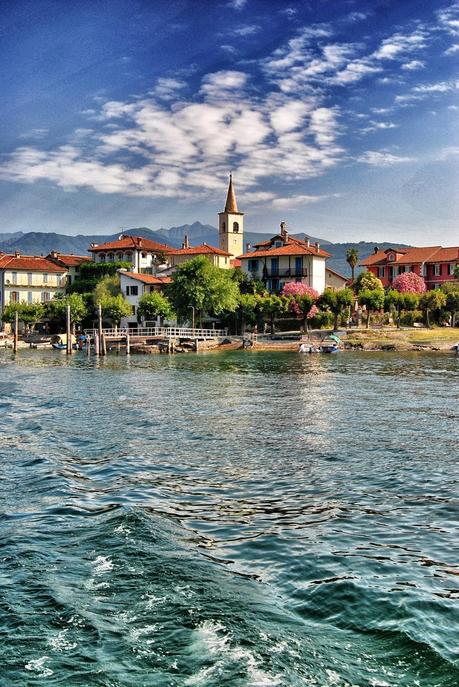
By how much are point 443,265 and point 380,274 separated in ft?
36.9

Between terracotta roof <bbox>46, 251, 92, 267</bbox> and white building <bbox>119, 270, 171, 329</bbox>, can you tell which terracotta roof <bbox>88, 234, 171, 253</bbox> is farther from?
white building <bbox>119, 270, 171, 329</bbox>

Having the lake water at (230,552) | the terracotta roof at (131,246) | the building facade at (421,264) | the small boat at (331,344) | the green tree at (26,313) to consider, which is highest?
the terracotta roof at (131,246)

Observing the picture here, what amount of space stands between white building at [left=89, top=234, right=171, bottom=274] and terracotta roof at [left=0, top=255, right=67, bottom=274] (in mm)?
7519

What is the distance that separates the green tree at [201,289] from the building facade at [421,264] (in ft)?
121

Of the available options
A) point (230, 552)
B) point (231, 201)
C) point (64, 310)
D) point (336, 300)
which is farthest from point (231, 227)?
point (230, 552)

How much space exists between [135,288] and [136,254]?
449 inches

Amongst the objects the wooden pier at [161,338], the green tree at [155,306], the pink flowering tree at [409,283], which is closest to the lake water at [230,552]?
the wooden pier at [161,338]

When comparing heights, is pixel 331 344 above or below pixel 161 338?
below

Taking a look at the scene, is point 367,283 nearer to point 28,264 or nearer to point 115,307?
point 115,307

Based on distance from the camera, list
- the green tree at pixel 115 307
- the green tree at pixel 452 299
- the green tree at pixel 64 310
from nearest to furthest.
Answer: the green tree at pixel 452 299 → the green tree at pixel 115 307 → the green tree at pixel 64 310

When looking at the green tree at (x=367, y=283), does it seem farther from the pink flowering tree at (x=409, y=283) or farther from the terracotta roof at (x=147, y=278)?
the terracotta roof at (x=147, y=278)

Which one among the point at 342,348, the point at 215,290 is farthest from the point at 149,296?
the point at 342,348

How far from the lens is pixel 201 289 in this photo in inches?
3423

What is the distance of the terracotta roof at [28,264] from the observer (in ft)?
371
